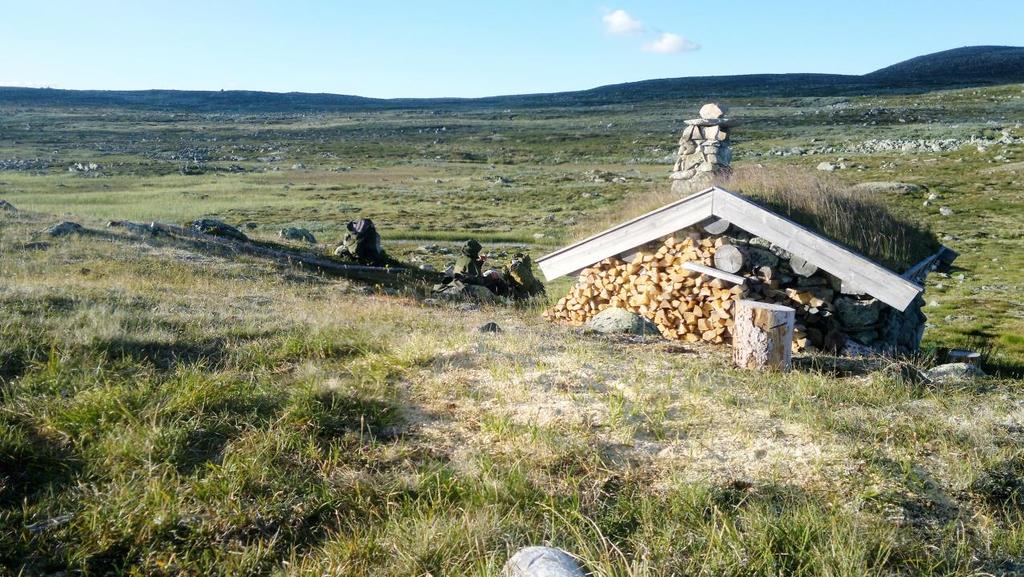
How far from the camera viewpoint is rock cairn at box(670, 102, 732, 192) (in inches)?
505

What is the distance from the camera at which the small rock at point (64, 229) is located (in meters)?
15.3

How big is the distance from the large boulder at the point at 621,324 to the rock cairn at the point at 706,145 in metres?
3.90

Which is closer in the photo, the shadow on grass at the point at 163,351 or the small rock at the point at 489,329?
the shadow on grass at the point at 163,351

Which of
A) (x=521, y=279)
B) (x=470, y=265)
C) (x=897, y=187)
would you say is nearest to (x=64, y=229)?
(x=470, y=265)

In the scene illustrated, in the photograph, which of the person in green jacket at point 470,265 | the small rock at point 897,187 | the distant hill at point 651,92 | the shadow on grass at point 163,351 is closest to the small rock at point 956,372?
the shadow on grass at point 163,351

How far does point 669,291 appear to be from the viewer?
32.1 ft

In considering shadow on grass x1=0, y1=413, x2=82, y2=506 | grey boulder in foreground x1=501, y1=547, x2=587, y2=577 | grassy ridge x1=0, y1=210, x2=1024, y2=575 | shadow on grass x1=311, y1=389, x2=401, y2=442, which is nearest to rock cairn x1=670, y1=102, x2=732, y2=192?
grassy ridge x1=0, y1=210, x2=1024, y2=575

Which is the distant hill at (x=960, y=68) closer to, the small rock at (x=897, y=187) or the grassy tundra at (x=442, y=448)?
the small rock at (x=897, y=187)

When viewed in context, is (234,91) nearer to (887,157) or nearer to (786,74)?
(786,74)

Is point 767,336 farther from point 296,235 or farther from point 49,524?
point 296,235

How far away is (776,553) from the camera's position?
11.8 ft

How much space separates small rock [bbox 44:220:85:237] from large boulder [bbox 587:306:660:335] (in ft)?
39.3

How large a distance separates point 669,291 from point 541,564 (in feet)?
22.5

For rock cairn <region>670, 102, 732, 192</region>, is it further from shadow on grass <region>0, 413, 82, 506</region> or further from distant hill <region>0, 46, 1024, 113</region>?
distant hill <region>0, 46, 1024, 113</region>
